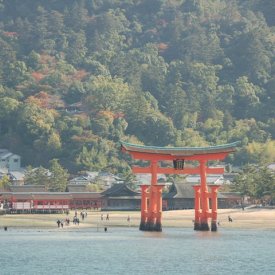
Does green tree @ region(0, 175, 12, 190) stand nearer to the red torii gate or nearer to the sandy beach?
the sandy beach

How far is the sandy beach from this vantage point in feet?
334

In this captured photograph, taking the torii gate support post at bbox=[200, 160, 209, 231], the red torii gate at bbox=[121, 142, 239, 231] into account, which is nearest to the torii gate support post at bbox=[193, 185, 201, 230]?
the red torii gate at bbox=[121, 142, 239, 231]

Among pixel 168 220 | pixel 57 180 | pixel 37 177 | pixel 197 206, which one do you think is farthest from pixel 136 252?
pixel 37 177

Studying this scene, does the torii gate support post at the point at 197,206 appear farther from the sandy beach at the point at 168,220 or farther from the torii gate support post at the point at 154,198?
the sandy beach at the point at 168,220

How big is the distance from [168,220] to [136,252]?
35.4 meters

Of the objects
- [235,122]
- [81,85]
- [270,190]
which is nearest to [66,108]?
[81,85]

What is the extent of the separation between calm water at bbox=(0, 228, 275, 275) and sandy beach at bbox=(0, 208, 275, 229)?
24.3 feet

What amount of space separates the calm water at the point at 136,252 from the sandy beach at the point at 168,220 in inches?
291

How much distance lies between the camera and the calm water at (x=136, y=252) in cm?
6531

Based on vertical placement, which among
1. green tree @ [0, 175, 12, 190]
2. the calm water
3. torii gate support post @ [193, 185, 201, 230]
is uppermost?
green tree @ [0, 175, 12, 190]

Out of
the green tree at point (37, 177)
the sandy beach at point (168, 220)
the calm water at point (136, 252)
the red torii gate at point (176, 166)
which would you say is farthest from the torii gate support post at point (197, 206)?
the green tree at point (37, 177)

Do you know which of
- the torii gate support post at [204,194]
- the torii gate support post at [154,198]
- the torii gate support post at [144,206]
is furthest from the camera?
the torii gate support post at [144,206]

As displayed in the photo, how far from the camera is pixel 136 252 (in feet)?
244

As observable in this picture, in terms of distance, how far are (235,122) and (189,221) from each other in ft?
280
